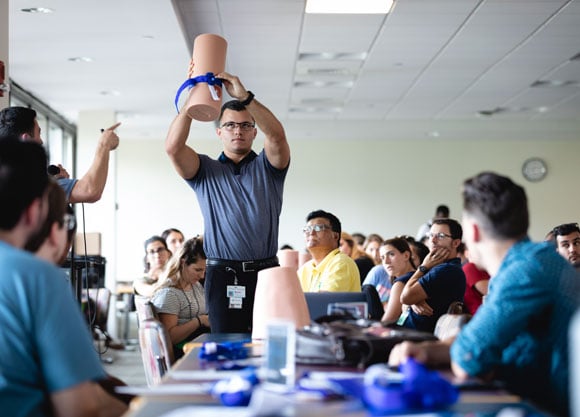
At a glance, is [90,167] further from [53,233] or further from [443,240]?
[443,240]

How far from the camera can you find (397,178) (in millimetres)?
14516

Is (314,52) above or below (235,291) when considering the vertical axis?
above

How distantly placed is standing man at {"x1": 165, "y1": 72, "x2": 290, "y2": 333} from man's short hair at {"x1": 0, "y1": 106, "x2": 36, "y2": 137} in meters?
0.59

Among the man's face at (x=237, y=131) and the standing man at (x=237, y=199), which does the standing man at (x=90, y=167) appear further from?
the man's face at (x=237, y=131)

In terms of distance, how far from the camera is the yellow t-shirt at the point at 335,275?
4594 millimetres

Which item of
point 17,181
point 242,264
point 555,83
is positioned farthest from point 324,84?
point 17,181

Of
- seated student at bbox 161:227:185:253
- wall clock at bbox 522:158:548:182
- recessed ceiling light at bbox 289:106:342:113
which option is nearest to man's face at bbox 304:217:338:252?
seated student at bbox 161:227:185:253

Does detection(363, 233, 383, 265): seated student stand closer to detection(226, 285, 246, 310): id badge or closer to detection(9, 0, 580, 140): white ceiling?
detection(9, 0, 580, 140): white ceiling

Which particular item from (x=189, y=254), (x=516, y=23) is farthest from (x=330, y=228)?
(x=516, y=23)

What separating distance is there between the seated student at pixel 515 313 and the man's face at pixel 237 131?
1669 millimetres

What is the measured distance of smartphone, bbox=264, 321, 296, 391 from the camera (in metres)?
1.71

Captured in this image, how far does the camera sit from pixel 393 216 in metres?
14.4

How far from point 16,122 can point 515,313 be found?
230cm

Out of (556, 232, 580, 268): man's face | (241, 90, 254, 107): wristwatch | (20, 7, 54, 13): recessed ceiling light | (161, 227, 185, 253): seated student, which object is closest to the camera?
(241, 90, 254, 107): wristwatch
